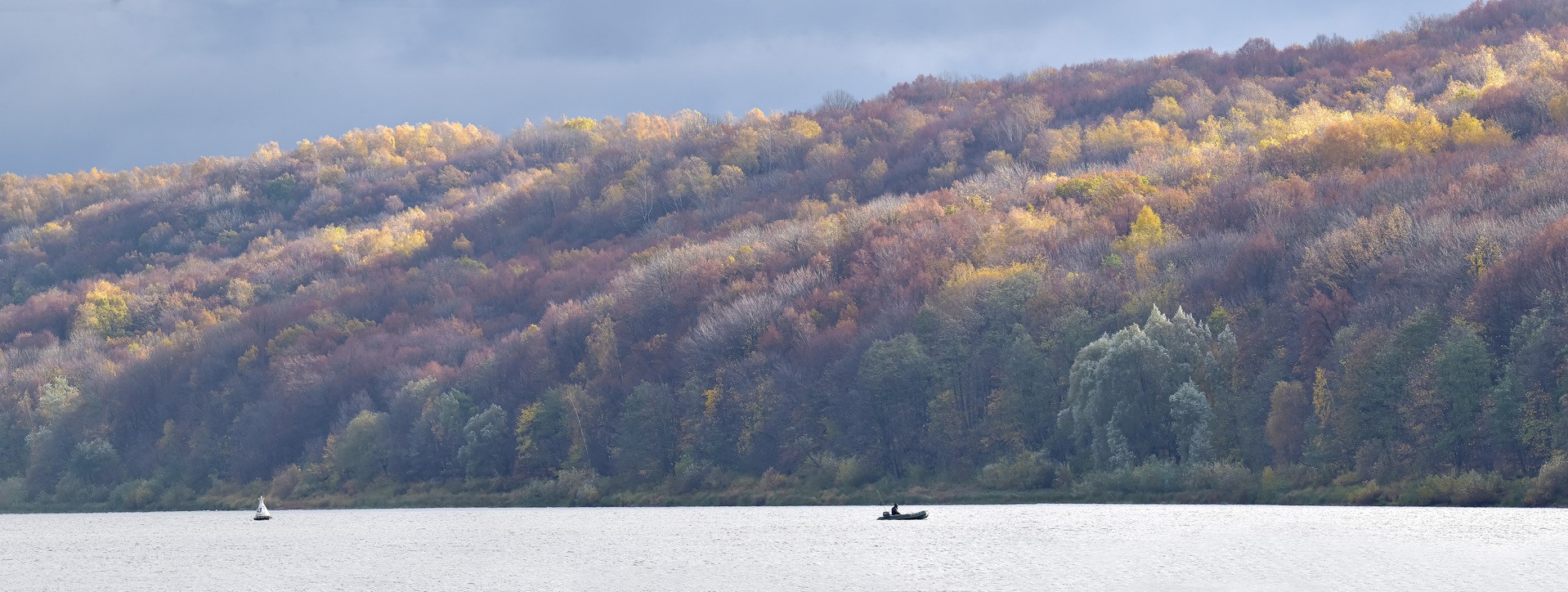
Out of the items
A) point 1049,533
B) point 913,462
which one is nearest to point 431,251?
point 913,462

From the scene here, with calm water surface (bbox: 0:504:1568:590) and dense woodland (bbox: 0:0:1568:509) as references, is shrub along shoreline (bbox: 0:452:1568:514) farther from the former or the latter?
calm water surface (bbox: 0:504:1568:590)

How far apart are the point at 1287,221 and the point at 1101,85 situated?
94313mm

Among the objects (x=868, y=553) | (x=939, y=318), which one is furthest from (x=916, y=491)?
(x=868, y=553)

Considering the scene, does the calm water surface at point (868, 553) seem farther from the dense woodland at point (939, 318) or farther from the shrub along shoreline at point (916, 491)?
the dense woodland at point (939, 318)

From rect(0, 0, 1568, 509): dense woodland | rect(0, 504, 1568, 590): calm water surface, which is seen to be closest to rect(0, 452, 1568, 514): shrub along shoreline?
rect(0, 0, 1568, 509): dense woodland

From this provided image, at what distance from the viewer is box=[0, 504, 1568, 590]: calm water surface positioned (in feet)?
141

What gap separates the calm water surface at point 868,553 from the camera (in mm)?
43094

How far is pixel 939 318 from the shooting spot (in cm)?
8500

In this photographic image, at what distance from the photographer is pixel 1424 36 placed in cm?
16950

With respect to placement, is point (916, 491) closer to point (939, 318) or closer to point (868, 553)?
point (939, 318)

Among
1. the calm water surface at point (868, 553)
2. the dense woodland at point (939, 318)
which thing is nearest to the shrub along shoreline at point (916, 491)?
the dense woodland at point (939, 318)

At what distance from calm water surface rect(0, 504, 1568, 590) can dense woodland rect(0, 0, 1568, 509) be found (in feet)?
15.9

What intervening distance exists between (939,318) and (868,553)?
110ft

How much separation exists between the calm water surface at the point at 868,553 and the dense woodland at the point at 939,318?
4846mm
